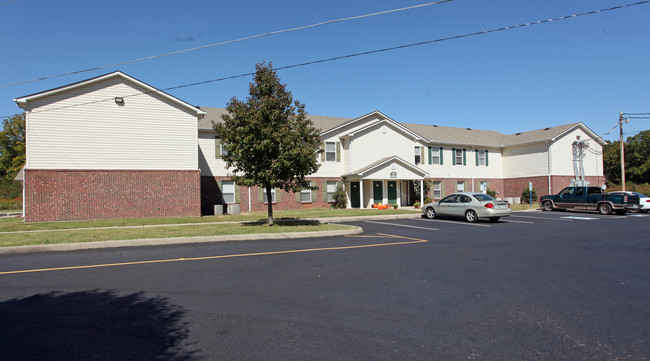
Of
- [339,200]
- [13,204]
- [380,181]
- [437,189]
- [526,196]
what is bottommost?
[526,196]

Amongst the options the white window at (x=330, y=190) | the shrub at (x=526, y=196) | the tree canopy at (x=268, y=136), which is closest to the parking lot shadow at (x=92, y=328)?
the tree canopy at (x=268, y=136)

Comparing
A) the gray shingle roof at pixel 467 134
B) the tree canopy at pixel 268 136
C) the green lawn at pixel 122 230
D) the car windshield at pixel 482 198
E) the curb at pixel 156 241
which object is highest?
the gray shingle roof at pixel 467 134

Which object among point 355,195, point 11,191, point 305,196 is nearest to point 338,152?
point 355,195

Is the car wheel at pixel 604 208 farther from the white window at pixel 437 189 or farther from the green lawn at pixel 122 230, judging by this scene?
the green lawn at pixel 122 230

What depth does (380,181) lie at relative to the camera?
30.7 meters

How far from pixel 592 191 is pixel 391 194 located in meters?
13.3

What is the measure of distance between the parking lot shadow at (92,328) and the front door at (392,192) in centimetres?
2614

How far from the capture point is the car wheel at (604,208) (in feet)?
77.5

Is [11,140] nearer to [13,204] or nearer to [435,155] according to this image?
[13,204]

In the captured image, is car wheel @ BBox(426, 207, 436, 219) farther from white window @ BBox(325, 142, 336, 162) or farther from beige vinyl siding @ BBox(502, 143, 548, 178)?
beige vinyl siding @ BBox(502, 143, 548, 178)

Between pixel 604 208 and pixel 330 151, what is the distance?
18057 millimetres

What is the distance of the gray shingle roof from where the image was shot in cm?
3280

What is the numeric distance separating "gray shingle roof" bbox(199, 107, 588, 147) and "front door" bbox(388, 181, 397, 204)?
5.34m

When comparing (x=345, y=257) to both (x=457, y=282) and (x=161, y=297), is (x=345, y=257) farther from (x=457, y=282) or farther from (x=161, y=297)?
(x=161, y=297)
